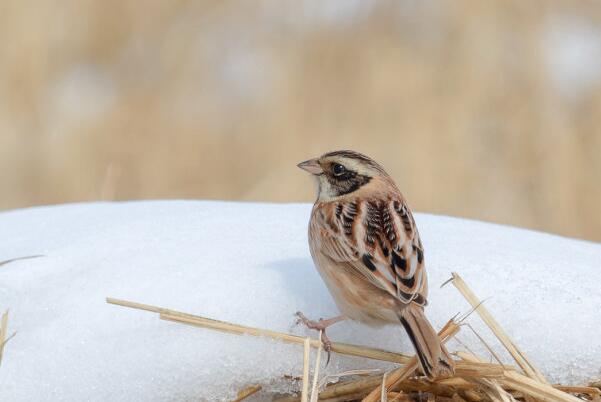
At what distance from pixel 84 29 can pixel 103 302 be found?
5840mm

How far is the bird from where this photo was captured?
10.7ft

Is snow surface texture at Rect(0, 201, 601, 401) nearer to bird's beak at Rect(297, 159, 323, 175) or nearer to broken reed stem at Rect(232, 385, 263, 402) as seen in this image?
broken reed stem at Rect(232, 385, 263, 402)

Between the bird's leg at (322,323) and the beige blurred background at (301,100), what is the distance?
13.9 ft

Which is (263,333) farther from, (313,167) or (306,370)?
(313,167)

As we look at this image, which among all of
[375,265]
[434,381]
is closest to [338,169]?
[375,265]

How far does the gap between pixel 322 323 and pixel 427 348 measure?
1.48ft

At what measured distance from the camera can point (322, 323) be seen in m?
3.47

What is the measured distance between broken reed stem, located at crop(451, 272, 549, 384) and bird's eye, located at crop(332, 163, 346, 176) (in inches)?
32.5

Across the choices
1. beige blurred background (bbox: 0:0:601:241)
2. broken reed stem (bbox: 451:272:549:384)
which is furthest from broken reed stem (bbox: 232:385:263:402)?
beige blurred background (bbox: 0:0:601:241)

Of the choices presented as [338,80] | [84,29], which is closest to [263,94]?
[338,80]

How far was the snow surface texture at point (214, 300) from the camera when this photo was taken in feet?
10.9

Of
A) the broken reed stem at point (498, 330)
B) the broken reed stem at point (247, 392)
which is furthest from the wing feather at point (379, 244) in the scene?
the broken reed stem at point (247, 392)

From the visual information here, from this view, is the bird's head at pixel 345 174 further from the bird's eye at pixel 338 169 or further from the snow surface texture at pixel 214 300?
the snow surface texture at pixel 214 300

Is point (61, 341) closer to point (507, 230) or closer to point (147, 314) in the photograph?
point (147, 314)
